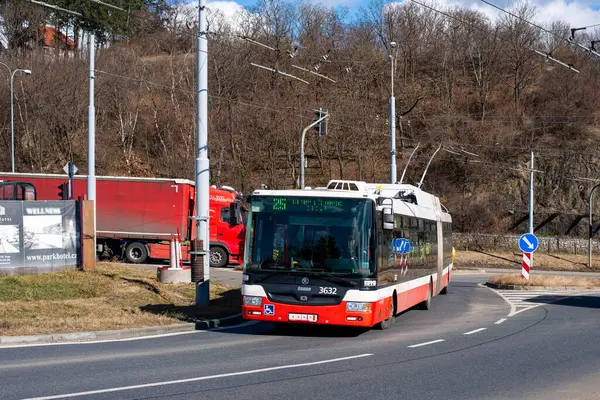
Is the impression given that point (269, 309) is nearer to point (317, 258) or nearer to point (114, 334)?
point (317, 258)

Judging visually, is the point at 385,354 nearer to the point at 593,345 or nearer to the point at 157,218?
the point at 593,345

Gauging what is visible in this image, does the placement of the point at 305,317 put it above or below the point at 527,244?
below

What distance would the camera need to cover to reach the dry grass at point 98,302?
14914 millimetres

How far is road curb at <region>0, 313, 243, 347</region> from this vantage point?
13.4 meters

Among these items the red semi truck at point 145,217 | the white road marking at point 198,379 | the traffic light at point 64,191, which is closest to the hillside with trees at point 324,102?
the red semi truck at point 145,217

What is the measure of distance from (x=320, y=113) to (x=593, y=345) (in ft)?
63.4

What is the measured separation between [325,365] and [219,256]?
23080 mm

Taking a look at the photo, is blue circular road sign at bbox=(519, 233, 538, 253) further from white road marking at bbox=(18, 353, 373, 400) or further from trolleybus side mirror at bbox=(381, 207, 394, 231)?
white road marking at bbox=(18, 353, 373, 400)

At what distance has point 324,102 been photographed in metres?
56.2

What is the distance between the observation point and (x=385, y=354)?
485 inches

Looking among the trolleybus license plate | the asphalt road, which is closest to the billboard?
the asphalt road

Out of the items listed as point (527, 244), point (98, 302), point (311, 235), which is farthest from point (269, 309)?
point (527, 244)

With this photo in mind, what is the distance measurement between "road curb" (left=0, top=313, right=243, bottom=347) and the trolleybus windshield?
7.05ft

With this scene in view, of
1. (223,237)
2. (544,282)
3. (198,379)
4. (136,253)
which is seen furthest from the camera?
(223,237)
